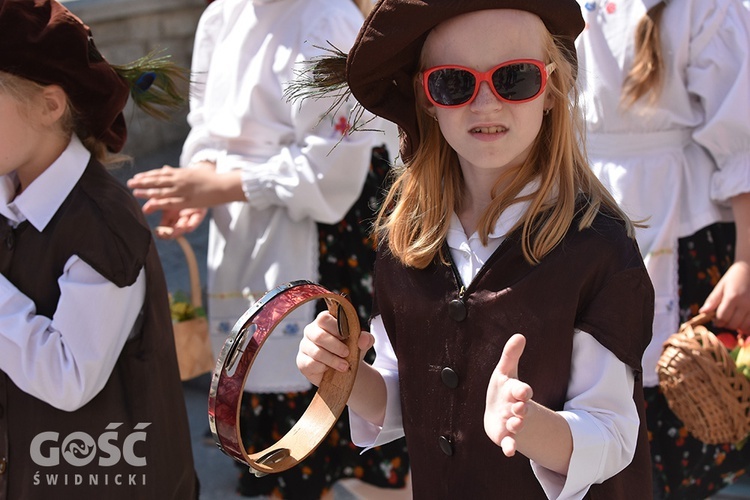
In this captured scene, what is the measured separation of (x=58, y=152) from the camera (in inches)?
103

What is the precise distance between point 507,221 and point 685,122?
1280 mm

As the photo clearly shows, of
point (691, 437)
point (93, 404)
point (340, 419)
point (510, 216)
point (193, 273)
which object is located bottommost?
point (340, 419)

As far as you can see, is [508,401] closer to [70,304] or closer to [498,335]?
[498,335]

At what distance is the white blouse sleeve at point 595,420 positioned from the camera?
183 centimetres

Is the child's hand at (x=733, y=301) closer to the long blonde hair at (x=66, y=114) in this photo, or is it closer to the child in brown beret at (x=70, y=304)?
the child in brown beret at (x=70, y=304)

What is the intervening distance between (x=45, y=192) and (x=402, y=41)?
1.05 m

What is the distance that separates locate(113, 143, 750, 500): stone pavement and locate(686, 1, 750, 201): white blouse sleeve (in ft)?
5.10

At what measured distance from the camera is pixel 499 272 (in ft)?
6.46

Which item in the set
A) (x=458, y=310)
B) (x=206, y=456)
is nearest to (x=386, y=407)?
(x=458, y=310)

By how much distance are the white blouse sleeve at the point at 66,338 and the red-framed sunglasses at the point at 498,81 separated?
0.98 meters

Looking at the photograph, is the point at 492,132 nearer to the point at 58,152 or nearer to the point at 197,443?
the point at 58,152

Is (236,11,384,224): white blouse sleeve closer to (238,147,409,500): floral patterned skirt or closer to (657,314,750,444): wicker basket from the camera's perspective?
(238,147,409,500): floral patterned skirt

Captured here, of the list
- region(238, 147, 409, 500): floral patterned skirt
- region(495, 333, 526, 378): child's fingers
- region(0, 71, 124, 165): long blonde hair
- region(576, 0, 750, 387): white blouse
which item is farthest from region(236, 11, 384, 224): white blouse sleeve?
region(495, 333, 526, 378): child's fingers

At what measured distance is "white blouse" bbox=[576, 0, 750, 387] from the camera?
9.68 feet
